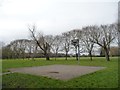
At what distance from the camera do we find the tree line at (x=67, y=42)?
38.8m

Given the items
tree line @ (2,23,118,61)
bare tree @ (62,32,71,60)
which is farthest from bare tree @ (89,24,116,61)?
bare tree @ (62,32,71,60)

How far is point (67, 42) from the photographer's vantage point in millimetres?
50750

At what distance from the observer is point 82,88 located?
7152 millimetres

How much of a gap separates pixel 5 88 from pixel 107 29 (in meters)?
35.2

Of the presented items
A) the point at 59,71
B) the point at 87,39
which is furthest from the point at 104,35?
the point at 59,71

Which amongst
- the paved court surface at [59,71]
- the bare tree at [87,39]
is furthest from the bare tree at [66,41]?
the paved court surface at [59,71]

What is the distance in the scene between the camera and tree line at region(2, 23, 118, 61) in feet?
127

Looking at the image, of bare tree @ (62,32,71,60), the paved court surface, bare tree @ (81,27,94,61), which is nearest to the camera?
the paved court surface

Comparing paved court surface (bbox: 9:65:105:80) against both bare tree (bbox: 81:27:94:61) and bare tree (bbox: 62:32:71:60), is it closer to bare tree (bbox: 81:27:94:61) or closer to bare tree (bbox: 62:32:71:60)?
bare tree (bbox: 81:27:94:61)

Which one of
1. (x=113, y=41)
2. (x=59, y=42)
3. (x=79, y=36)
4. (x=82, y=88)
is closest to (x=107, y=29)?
(x=113, y=41)

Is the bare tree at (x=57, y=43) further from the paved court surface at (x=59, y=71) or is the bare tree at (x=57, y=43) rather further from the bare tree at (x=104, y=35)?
the paved court surface at (x=59, y=71)

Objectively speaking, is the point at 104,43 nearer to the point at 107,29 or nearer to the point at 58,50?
the point at 107,29

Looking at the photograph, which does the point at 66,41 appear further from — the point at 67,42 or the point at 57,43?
the point at 57,43

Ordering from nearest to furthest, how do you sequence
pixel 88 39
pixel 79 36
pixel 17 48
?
1. pixel 88 39
2. pixel 79 36
3. pixel 17 48
